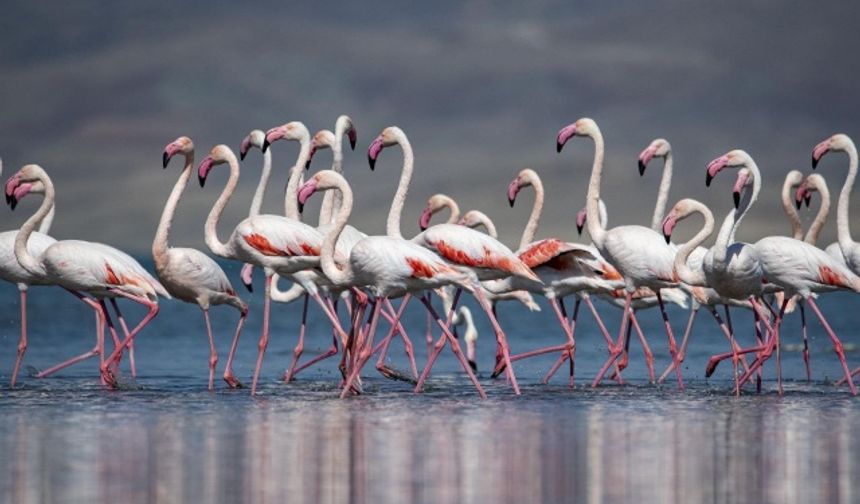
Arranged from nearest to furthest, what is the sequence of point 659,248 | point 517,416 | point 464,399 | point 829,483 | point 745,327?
1. point 829,483
2. point 517,416
3. point 464,399
4. point 659,248
5. point 745,327

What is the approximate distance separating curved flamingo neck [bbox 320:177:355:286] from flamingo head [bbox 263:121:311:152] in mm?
2239

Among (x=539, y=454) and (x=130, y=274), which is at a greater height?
(x=130, y=274)

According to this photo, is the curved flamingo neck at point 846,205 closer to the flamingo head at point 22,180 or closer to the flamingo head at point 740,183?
the flamingo head at point 740,183

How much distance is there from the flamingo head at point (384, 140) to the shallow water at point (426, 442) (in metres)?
2.16

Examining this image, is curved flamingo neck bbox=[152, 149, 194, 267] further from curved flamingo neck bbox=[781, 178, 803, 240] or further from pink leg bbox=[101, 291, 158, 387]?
curved flamingo neck bbox=[781, 178, 803, 240]

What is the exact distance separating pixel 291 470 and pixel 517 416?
305 cm

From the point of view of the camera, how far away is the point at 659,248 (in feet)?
43.1

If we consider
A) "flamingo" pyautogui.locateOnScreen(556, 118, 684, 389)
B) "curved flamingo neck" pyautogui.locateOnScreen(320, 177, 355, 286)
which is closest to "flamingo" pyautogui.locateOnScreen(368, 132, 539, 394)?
"curved flamingo neck" pyautogui.locateOnScreen(320, 177, 355, 286)

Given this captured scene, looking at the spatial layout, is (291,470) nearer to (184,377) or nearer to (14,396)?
(14,396)

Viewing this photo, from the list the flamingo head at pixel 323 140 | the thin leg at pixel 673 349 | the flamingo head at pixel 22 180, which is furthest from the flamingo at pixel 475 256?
the flamingo head at pixel 22 180

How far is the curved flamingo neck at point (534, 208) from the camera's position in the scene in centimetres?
1564

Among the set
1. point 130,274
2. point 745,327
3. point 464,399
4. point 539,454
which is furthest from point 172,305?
point 539,454

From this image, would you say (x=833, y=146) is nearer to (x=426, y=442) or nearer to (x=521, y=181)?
(x=521, y=181)

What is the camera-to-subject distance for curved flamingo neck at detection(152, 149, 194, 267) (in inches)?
516
